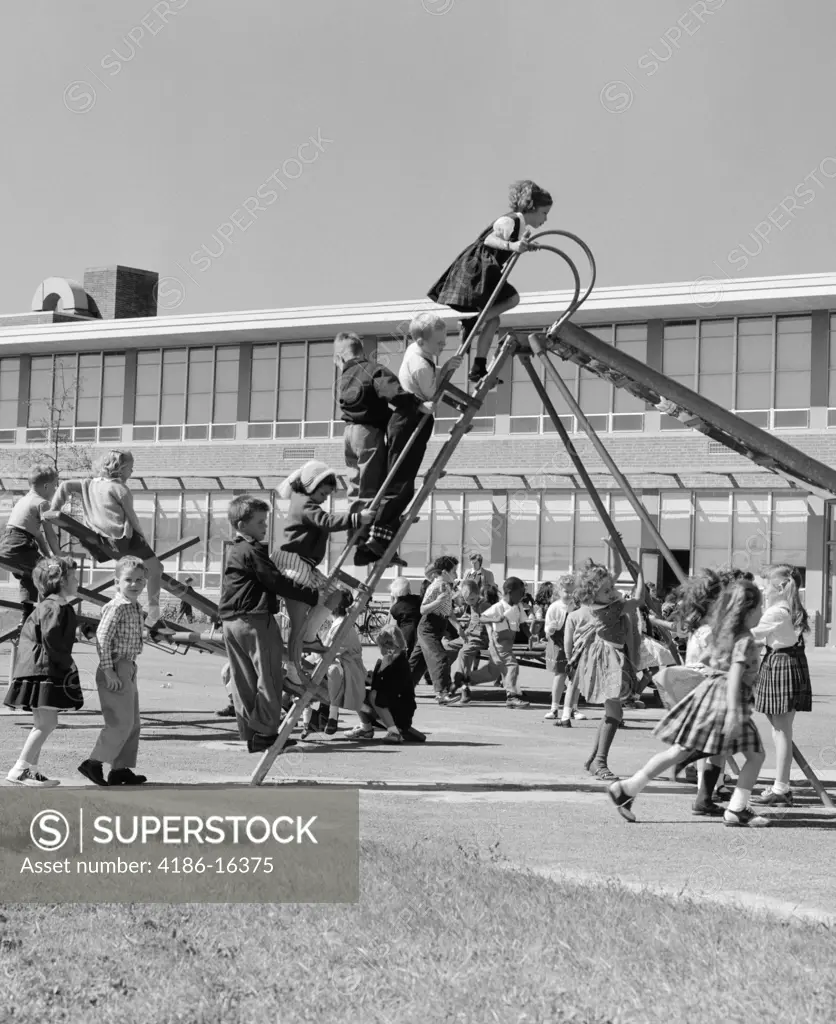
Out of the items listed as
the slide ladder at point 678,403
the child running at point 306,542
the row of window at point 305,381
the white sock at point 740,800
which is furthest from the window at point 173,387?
the white sock at point 740,800

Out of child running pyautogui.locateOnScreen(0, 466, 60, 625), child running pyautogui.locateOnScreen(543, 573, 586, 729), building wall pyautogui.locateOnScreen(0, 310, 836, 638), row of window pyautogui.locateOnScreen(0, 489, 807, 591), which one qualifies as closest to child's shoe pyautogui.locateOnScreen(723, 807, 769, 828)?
child running pyautogui.locateOnScreen(543, 573, 586, 729)

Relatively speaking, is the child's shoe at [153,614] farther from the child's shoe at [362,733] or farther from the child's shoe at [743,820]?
the child's shoe at [743,820]

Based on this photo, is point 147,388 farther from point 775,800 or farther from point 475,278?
point 775,800

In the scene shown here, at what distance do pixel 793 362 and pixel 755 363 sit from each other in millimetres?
1063

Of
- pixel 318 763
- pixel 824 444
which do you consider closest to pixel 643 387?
pixel 318 763

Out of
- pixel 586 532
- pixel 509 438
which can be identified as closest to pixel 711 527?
pixel 586 532

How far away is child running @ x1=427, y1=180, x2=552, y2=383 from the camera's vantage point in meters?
9.06

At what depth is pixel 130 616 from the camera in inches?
345

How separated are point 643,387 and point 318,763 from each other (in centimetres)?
361

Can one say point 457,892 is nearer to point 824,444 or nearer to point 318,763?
point 318,763

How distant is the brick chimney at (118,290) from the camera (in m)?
57.1

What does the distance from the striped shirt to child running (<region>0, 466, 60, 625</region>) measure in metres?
3.26

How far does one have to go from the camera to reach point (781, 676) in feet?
28.5

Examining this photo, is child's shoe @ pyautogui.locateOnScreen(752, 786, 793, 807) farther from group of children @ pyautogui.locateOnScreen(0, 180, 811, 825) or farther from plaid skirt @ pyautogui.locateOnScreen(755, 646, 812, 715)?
plaid skirt @ pyautogui.locateOnScreen(755, 646, 812, 715)
